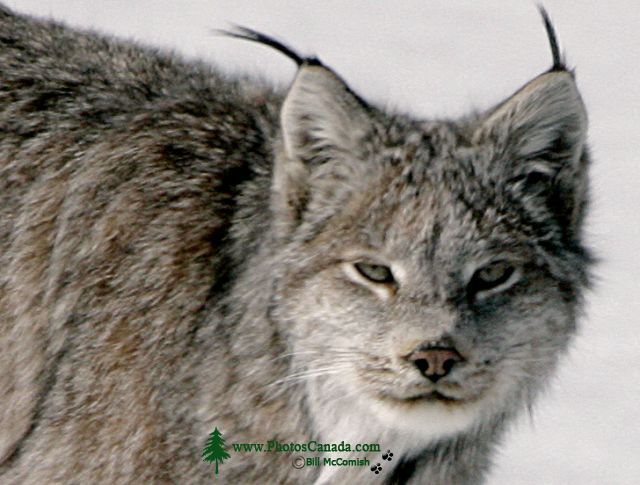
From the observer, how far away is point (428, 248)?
19.4 ft

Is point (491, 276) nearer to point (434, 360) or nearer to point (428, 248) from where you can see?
point (428, 248)

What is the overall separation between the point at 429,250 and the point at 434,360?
0.40 m

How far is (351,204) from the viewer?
6.18m

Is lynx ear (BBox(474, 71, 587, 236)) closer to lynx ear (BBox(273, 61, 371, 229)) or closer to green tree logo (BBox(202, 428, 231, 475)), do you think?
lynx ear (BBox(273, 61, 371, 229))

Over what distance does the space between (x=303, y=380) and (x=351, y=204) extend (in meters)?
0.67

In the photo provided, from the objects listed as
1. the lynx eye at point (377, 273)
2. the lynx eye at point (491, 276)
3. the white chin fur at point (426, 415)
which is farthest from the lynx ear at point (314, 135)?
the white chin fur at point (426, 415)

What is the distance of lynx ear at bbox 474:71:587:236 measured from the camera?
6168 millimetres

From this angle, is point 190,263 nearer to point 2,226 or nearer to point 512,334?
point 2,226

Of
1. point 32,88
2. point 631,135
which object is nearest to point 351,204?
point 32,88

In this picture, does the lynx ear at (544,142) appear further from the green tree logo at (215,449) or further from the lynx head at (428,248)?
the green tree logo at (215,449)

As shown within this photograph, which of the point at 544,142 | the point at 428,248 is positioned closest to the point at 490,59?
the point at 544,142

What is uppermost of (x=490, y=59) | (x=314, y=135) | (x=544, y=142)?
(x=544, y=142)

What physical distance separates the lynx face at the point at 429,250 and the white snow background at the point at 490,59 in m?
Result: 2.90

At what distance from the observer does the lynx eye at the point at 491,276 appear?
597 centimetres
